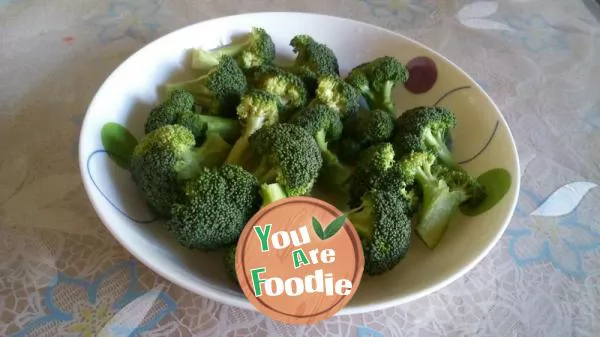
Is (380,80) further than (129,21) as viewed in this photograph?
No

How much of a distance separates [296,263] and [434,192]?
0.84 ft

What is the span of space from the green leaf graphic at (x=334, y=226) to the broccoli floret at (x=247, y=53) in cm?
38

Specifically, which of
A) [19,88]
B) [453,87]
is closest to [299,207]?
[453,87]

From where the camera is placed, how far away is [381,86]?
0.88m

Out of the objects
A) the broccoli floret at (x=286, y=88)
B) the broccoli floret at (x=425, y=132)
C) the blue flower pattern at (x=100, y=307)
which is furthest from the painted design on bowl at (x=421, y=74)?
the blue flower pattern at (x=100, y=307)

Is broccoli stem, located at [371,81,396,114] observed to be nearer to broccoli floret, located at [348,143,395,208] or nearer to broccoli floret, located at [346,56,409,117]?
broccoli floret, located at [346,56,409,117]

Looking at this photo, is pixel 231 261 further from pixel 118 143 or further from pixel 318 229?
pixel 118 143

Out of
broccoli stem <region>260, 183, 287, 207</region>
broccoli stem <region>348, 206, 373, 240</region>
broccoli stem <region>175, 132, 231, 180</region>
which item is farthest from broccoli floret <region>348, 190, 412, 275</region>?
broccoli stem <region>175, 132, 231, 180</region>

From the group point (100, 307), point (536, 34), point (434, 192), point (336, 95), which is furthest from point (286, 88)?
point (536, 34)

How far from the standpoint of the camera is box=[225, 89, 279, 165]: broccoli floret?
2.49ft

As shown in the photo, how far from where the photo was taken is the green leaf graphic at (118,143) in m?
0.75

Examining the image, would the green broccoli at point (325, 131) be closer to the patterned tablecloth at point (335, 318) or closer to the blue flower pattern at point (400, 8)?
the patterned tablecloth at point (335, 318)

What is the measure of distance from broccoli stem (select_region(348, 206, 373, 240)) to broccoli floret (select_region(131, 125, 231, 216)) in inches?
8.9

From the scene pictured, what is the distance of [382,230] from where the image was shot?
651 millimetres
